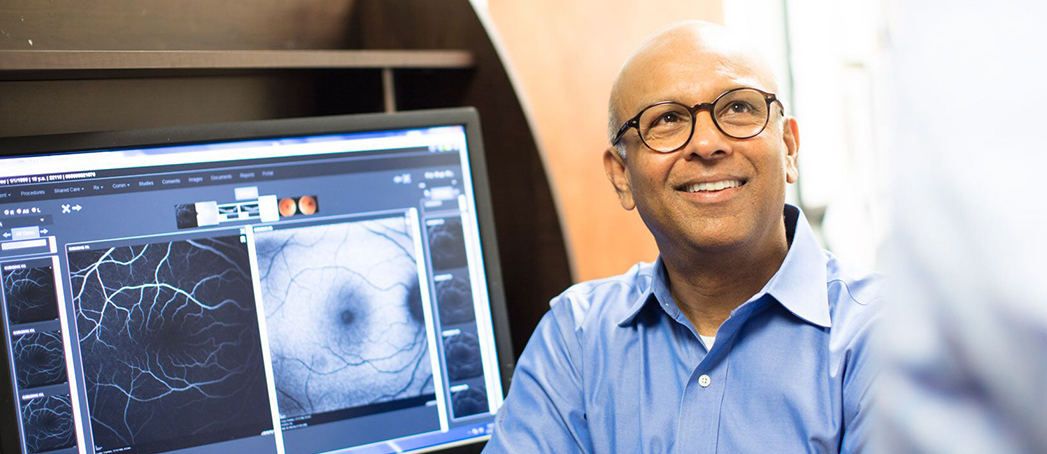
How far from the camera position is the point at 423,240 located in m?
1.18

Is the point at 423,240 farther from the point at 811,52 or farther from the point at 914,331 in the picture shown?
the point at 811,52

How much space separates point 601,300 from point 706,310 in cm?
14

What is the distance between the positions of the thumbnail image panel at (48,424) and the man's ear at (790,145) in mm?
877

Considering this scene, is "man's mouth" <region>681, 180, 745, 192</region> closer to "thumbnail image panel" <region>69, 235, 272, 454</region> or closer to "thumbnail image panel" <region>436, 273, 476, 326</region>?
"thumbnail image panel" <region>436, 273, 476, 326</region>

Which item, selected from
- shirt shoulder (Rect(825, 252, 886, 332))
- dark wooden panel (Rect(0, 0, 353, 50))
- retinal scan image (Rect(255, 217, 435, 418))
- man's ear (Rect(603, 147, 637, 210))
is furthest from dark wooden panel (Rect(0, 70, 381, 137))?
shirt shoulder (Rect(825, 252, 886, 332))

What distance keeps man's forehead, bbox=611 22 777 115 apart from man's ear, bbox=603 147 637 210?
99mm

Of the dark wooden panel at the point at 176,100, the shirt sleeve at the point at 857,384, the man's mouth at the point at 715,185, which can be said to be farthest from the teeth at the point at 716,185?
the dark wooden panel at the point at 176,100

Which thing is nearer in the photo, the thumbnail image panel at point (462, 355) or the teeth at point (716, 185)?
the teeth at point (716, 185)

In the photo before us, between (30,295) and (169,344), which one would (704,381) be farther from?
(30,295)

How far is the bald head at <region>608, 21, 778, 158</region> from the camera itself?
1052 millimetres

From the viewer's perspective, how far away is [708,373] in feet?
3.32

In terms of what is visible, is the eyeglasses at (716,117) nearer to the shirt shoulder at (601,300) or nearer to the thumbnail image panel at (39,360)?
the shirt shoulder at (601,300)

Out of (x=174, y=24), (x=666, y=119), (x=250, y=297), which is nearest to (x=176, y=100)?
(x=174, y=24)

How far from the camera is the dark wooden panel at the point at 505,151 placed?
1.35 metres
